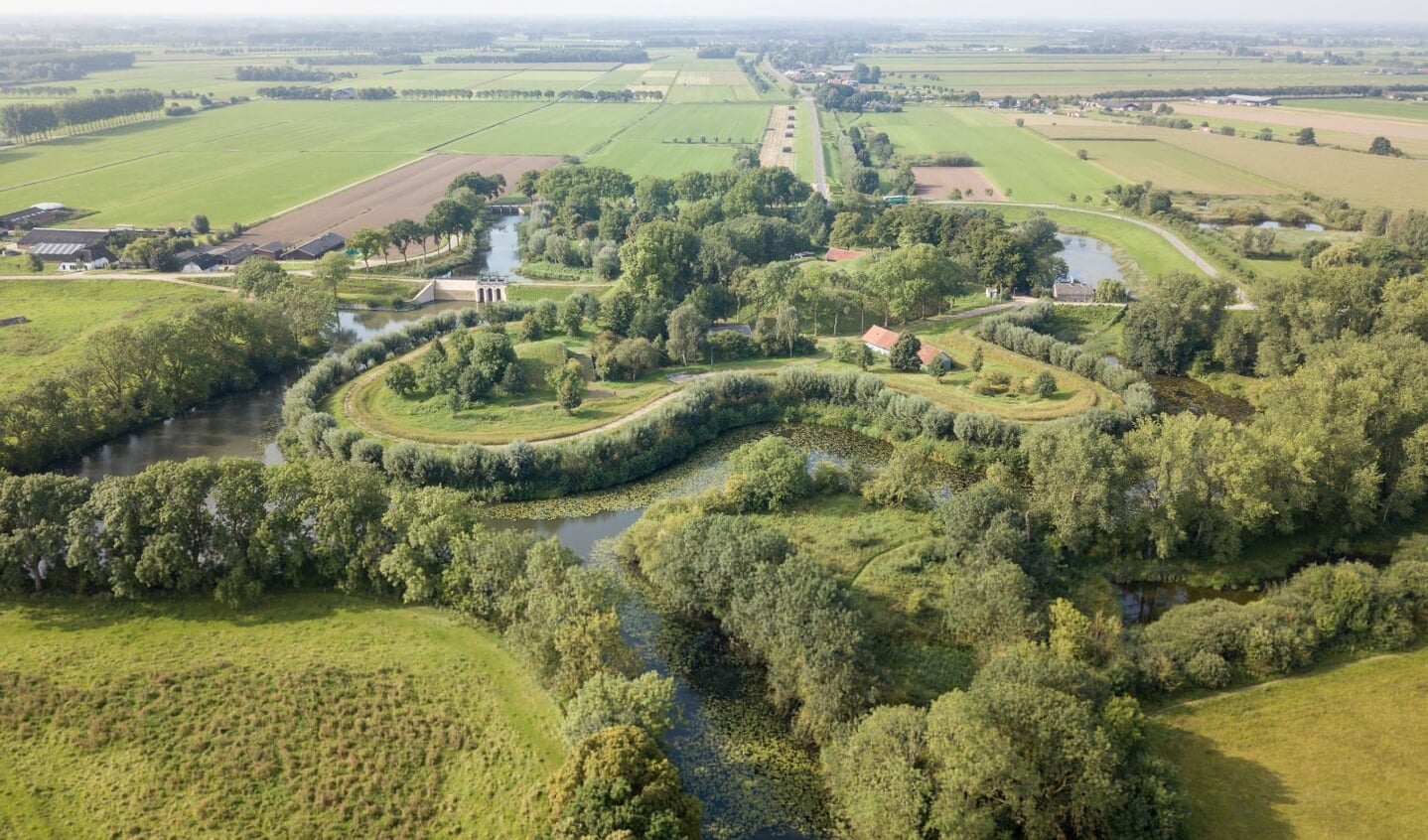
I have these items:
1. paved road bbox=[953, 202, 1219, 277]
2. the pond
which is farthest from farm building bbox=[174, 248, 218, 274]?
the pond

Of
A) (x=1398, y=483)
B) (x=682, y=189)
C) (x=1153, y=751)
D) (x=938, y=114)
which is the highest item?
(x=938, y=114)

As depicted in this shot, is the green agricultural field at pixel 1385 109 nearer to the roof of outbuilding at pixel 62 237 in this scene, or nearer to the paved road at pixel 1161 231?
the paved road at pixel 1161 231

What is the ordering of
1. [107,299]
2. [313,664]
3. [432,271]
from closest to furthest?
1. [313,664]
2. [107,299]
3. [432,271]

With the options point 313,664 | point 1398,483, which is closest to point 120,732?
point 313,664

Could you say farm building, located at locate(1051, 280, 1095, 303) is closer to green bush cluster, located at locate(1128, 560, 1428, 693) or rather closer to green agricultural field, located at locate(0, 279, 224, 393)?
green bush cluster, located at locate(1128, 560, 1428, 693)

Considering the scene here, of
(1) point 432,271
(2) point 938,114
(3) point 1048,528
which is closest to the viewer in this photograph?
(3) point 1048,528

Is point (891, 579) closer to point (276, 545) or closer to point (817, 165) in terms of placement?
point (276, 545)

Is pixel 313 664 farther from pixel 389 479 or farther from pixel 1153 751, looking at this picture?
pixel 1153 751
